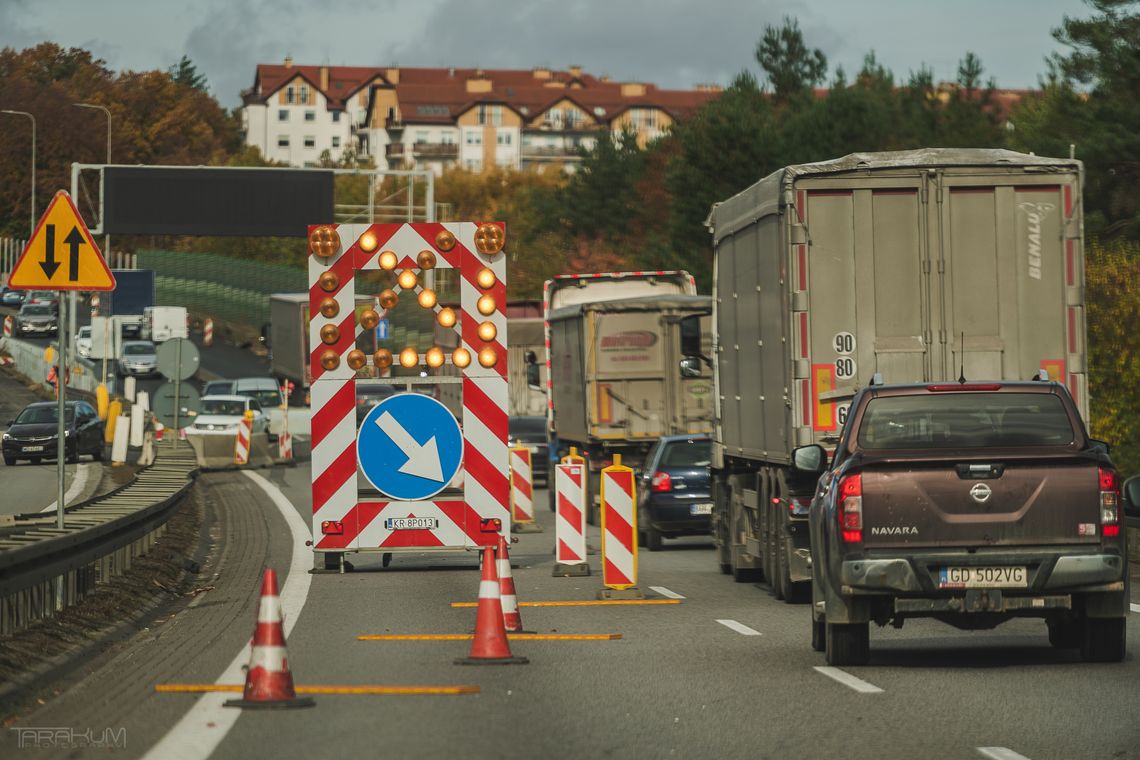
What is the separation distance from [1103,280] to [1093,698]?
2068 cm

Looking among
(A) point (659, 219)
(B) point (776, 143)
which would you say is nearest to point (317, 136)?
(A) point (659, 219)

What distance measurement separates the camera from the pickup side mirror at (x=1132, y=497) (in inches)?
362

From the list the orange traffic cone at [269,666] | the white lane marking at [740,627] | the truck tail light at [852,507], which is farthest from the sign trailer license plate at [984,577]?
the orange traffic cone at [269,666]

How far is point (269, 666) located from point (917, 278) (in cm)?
818

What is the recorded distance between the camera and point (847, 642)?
1171 cm

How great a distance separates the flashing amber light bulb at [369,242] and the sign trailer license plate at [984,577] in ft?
26.0

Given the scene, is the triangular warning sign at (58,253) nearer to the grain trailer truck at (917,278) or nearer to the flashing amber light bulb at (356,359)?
the flashing amber light bulb at (356,359)

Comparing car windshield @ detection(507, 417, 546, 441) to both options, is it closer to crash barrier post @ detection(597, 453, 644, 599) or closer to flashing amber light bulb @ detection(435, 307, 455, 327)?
crash barrier post @ detection(597, 453, 644, 599)

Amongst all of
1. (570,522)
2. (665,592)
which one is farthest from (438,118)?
(665,592)

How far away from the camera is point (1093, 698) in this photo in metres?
10.2

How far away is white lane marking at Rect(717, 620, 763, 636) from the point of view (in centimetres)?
1395

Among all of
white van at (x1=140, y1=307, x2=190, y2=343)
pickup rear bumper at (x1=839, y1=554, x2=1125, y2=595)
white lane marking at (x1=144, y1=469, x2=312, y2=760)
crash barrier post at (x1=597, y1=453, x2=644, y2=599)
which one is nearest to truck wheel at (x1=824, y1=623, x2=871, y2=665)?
pickup rear bumper at (x1=839, y1=554, x2=1125, y2=595)

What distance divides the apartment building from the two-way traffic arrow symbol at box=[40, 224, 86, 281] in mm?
164361

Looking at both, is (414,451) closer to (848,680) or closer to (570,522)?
(570,522)
